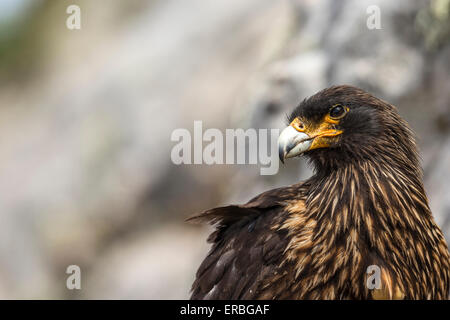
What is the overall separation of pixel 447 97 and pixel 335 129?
2.91 meters

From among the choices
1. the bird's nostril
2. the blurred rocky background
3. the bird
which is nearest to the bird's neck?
the bird

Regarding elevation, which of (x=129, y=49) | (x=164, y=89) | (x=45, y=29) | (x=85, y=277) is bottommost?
(x=85, y=277)

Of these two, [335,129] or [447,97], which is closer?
[335,129]

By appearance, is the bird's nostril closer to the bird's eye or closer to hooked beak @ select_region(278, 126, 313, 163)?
hooked beak @ select_region(278, 126, 313, 163)

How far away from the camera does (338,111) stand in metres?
3.61

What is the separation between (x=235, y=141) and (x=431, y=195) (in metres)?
2.89

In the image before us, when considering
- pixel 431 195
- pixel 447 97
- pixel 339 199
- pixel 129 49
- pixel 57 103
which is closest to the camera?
pixel 339 199

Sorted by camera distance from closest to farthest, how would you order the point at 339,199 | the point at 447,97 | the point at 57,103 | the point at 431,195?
the point at 339,199 → the point at 431,195 → the point at 447,97 → the point at 57,103

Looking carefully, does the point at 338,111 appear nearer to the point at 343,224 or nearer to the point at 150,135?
the point at 343,224

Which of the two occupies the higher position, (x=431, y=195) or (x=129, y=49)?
(x=129, y=49)

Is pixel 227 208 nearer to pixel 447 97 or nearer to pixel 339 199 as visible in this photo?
pixel 339 199

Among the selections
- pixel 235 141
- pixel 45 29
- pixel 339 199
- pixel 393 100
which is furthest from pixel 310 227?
pixel 45 29

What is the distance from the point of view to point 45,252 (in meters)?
10.3

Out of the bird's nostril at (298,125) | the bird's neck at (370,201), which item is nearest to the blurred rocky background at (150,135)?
the bird's nostril at (298,125)
